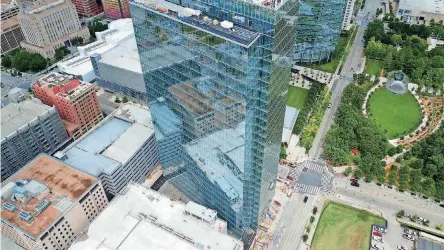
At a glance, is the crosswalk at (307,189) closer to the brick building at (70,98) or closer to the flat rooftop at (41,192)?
the flat rooftop at (41,192)

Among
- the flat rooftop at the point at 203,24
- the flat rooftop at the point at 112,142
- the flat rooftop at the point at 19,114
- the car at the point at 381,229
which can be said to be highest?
the flat rooftop at the point at 203,24

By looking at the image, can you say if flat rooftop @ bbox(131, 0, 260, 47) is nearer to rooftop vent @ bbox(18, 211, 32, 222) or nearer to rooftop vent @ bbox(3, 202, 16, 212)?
rooftop vent @ bbox(18, 211, 32, 222)

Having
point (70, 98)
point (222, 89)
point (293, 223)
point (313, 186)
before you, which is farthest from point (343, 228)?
point (70, 98)

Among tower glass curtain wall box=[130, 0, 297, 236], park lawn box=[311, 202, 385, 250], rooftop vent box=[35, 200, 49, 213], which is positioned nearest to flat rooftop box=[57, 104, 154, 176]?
tower glass curtain wall box=[130, 0, 297, 236]

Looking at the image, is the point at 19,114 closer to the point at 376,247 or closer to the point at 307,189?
the point at 307,189

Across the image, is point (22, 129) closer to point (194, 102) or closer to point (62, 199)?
point (62, 199)

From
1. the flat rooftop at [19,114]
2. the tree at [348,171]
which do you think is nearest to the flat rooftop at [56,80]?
the flat rooftop at [19,114]
